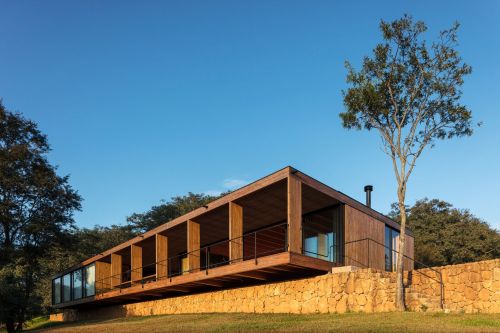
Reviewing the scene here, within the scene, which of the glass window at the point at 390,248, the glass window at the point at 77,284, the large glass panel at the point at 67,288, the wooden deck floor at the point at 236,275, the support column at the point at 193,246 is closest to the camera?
the wooden deck floor at the point at 236,275

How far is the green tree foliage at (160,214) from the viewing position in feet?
173


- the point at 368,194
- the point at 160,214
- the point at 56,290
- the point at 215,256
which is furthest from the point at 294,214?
the point at 160,214

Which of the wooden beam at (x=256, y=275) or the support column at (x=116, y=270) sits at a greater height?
the wooden beam at (x=256, y=275)

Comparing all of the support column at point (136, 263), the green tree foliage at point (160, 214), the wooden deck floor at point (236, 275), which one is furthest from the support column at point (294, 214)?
the green tree foliage at point (160, 214)

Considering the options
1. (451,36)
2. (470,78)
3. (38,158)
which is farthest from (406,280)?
(38,158)

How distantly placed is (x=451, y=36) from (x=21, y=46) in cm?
1680

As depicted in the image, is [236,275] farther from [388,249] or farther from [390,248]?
[390,248]

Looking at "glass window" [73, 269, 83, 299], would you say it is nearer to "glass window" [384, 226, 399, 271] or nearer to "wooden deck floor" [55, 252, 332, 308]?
"wooden deck floor" [55, 252, 332, 308]

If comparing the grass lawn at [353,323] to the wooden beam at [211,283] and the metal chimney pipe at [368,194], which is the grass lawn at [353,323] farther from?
the metal chimney pipe at [368,194]

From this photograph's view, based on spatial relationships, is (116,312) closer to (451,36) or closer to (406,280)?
(406,280)

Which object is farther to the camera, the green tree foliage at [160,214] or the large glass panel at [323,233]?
the green tree foliage at [160,214]

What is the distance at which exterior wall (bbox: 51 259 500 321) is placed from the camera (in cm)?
1387

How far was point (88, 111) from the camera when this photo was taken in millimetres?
24906

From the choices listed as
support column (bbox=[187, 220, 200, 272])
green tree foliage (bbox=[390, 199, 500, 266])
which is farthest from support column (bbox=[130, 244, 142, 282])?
green tree foliage (bbox=[390, 199, 500, 266])
